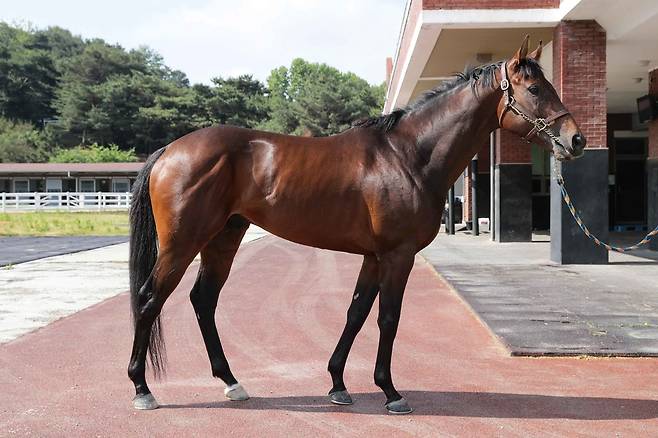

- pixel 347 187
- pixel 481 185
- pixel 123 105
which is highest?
pixel 123 105

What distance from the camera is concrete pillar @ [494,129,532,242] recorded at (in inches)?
663

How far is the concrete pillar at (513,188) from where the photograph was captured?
16844mm

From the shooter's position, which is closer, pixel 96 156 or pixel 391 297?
pixel 391 297

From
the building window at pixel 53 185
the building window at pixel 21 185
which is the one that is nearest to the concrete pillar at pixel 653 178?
the building window at pixel 53 185

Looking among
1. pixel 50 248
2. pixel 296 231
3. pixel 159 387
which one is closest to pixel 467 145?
pixel 296 231

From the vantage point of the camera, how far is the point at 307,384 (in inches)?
195

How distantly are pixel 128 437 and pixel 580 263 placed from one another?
32.5 ft

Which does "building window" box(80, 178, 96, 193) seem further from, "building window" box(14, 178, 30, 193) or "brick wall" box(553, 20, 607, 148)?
"brick wall" box(553, 20, 607, 148)

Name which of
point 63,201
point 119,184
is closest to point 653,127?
point 63,201

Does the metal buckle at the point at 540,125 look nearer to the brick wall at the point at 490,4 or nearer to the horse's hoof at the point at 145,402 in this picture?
the horse's hoof at the point at 145,402

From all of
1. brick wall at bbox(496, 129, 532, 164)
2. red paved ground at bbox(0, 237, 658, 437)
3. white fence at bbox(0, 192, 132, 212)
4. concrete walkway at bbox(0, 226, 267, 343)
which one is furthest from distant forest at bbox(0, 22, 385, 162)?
red paved ground at bbox(0, 237, 658, 437)

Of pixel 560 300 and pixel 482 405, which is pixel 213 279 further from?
pixel 560 300

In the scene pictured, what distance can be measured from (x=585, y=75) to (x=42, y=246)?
15214 mm

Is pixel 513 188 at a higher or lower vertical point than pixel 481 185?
Result: lower
